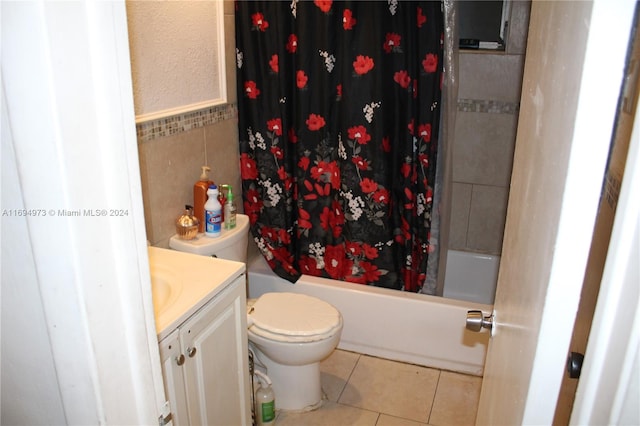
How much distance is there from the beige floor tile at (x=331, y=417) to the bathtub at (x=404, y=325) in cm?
42

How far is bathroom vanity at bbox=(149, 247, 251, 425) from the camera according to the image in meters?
1.34

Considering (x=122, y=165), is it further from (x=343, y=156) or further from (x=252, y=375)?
(x=343, y=156)

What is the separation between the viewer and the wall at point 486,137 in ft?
8.95

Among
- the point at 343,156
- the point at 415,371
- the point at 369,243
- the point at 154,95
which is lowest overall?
the point at 415,371

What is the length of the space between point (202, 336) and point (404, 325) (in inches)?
49.8

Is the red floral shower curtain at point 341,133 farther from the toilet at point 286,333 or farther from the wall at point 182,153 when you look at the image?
the toilet at point 286,333

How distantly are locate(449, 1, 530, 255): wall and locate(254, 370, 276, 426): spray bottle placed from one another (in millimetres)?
1574

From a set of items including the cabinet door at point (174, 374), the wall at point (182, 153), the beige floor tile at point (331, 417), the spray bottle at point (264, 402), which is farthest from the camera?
the beige floor tile at point (331, 417)

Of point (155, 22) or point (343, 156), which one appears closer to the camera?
point (155, 22)

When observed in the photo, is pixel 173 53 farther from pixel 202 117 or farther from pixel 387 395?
pixel 387 395

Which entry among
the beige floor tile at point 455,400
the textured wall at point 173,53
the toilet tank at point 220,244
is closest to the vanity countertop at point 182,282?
the toilet tank at point 220,244

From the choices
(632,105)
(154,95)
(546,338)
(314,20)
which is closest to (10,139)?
(546,338)

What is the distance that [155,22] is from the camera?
187 centimetres

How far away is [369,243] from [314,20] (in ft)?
3.60
